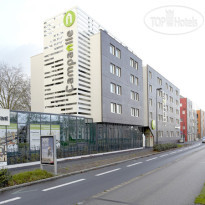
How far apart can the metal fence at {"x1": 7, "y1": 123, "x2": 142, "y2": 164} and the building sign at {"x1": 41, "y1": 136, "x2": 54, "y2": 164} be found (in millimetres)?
3387

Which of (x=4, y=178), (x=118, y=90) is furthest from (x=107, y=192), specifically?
(x=118, y=90)

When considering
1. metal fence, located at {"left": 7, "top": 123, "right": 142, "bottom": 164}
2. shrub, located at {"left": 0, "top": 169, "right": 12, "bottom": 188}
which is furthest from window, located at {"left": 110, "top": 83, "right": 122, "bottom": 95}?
shrub, located at {"left": 0, "top": 169, "right": 12, "bottom": 188}

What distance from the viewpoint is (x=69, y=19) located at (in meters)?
26.7

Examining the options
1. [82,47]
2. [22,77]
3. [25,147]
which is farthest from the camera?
[22,77]

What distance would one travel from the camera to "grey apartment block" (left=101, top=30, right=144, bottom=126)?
92.6 ft

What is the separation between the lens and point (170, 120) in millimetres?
58750

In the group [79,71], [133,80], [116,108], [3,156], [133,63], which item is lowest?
[3,156]

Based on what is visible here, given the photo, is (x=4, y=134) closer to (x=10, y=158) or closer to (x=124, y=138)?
(x=10, y=158)

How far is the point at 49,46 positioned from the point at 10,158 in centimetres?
1733

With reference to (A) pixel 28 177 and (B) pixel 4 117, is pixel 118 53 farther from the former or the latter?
(A) pixel 28 177

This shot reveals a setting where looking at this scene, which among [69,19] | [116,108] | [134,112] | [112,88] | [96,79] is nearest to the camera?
[69,19]

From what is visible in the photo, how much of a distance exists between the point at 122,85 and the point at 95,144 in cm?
1042

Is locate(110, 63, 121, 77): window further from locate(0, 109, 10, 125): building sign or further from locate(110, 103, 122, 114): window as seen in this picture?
locate(0, 109, 10, 125): building sign

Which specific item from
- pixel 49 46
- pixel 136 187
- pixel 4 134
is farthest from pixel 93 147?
pixel 136 187
